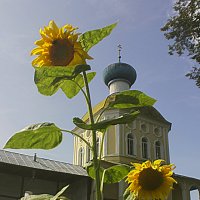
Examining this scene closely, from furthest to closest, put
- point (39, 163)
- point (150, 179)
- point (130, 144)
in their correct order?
1. point (130, 144)
2. point (39, 163)
3. point (150, 179)

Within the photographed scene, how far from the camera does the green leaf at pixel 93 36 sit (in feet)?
4.20

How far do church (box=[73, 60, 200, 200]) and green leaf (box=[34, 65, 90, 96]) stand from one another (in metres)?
14.2

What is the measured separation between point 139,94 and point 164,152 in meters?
16.8

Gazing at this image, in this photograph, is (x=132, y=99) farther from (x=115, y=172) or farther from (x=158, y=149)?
(x=158, y=149)

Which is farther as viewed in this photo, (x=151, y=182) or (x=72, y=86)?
(x=72, y=86)

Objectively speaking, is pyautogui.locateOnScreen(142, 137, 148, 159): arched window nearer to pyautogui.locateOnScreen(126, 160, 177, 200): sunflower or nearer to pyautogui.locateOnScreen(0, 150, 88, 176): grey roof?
pyautogui.locateOnScreen(0, 150, 88, 176): grey roof

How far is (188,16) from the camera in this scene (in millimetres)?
8844

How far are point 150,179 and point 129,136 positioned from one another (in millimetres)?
16167

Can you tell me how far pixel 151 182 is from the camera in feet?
4.02

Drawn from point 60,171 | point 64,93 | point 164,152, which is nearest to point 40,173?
point 60,171

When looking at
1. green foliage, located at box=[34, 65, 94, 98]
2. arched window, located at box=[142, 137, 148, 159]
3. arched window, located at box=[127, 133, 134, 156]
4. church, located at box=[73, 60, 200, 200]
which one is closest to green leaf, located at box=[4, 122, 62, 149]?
green foliage, located at box=[34, 65, 94, 98]

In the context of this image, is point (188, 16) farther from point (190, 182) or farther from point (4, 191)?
point (190, 182)

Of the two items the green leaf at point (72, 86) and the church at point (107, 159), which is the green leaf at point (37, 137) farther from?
the church at point (107, 159)

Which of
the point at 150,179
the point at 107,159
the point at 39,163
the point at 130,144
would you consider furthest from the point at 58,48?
the point at 130,144
